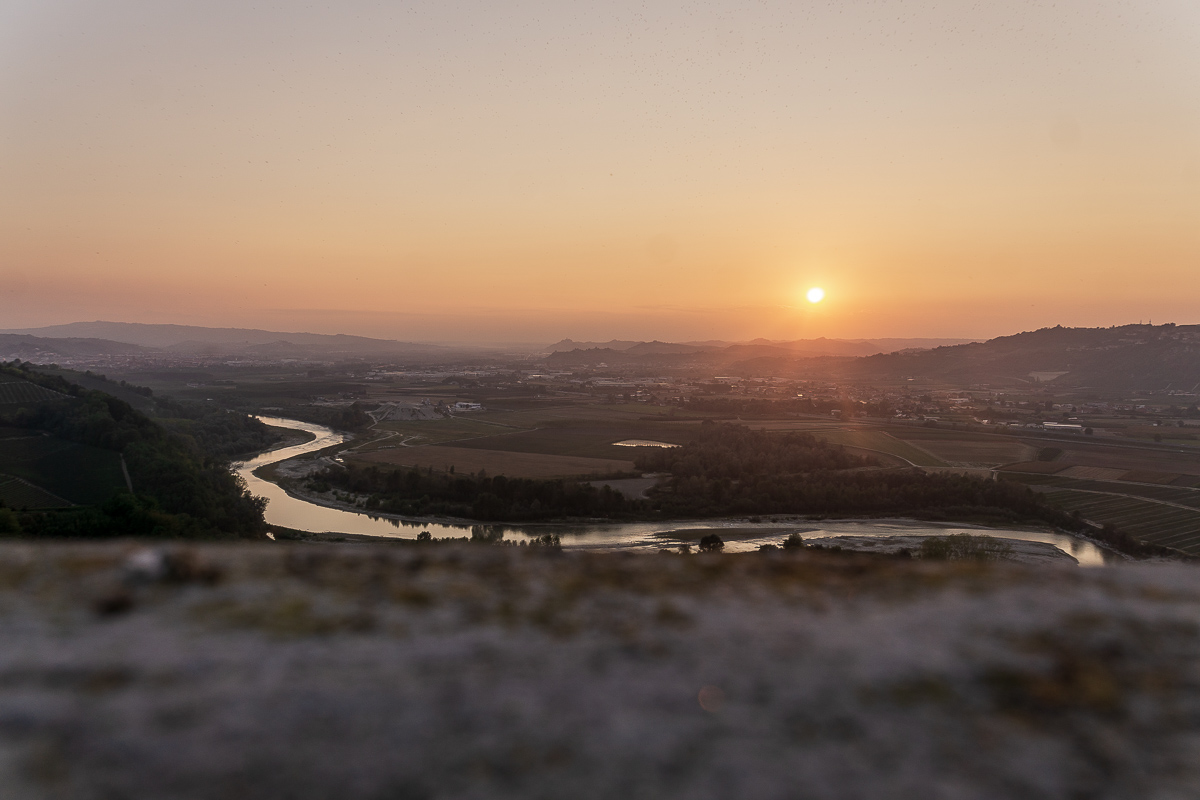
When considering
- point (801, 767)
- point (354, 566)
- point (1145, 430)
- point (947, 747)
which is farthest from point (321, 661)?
point (1145, 430)

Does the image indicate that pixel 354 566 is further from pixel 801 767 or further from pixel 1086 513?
pixel 1086 513

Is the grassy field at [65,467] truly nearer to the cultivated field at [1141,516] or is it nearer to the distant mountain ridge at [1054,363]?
the cultivated field at [1141,516]

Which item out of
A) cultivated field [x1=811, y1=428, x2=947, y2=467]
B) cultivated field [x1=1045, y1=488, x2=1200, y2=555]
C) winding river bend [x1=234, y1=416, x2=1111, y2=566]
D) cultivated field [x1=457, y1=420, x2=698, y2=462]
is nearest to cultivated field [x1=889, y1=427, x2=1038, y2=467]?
cultivated field [x1=811, y1=428, x2=947, y2=467]

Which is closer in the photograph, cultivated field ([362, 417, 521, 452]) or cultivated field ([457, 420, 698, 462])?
cultivated field ([457, 420, 698, 462])

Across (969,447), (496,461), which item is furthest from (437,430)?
(969,447)

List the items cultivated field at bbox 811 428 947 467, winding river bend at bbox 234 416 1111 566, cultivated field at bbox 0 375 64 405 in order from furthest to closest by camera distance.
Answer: cultivated field at bbox 0 375 64 405 < cultivated field at bbox 811 428 947 467 < winding river bend at bbox 234 416 1111 566

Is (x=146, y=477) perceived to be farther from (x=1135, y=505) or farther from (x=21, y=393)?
(x=1135, y=505)

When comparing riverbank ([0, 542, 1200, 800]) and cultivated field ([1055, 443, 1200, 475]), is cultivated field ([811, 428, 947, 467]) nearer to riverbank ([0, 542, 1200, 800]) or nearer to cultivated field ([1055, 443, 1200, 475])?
cultivated field ([1055, 443, 1200, 475])
